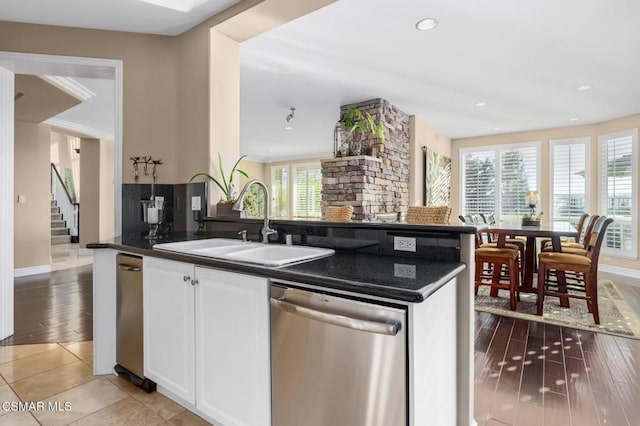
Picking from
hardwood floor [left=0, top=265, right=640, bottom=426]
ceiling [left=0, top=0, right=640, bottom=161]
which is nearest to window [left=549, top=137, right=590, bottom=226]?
ceiling [left=0, top=0, right=640, bottom=161]

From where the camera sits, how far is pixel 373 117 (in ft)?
15.4

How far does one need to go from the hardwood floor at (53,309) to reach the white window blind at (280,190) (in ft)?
19.8

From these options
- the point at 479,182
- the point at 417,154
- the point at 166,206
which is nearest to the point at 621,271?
the point at 479,182

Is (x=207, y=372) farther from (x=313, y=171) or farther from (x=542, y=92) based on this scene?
(x=313, y=171)

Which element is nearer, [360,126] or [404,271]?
[404,271]

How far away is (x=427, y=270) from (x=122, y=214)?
248 cm

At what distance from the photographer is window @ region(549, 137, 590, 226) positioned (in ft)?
20.4

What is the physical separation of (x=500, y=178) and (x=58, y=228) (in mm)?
10494

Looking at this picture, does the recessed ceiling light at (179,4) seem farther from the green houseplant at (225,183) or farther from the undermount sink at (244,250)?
the undermount sink at (244,250)

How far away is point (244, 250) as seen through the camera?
6.52 ft

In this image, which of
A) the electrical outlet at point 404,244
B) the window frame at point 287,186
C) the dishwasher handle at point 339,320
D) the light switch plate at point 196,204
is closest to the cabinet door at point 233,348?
the dishwasher handle at point 339,320

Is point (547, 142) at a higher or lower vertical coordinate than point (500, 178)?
higher

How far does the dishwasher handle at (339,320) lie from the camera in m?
1.05

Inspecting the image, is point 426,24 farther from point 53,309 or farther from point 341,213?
point 53,309
